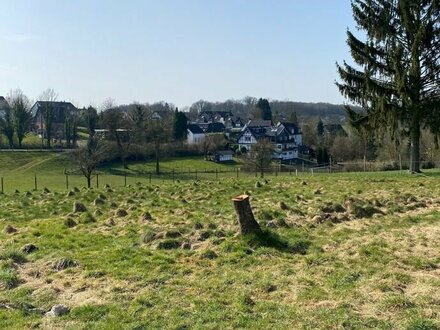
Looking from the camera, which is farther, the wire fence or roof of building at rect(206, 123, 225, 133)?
roof of building at rect(206, 123, 225, 133)

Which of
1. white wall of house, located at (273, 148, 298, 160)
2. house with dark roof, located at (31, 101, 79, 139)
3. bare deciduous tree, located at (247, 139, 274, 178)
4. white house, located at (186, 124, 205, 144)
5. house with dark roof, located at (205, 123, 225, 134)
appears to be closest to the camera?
bare deciduous tree, located at (247, 139, 274, 178)

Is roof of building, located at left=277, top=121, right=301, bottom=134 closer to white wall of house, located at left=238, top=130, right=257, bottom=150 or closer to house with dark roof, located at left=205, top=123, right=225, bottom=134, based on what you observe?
white wall of house, located at left=238, top=130, right=257, bottom=150

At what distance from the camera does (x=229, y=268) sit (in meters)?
7.38

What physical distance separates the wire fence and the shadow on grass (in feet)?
53.8

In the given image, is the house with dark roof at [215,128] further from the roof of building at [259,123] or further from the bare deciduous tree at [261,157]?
the bare deciduous tree at [261,157]

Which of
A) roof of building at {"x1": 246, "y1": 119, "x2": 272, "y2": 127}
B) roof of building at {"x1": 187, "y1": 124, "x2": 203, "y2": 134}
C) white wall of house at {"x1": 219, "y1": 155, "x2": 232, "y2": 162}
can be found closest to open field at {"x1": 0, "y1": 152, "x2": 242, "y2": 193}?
white wall of house at {"x1": 219, "y1": 155, "x2": 232, "y2": 162}

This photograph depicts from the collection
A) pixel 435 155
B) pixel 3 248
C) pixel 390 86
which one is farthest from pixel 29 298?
pixel 435 155

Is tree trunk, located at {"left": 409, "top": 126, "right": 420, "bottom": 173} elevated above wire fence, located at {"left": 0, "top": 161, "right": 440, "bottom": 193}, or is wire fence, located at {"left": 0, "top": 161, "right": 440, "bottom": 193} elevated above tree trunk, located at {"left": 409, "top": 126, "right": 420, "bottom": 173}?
tree trunk, located at {"left": 409, "top": 126, "right": 420, "bottom": 173}

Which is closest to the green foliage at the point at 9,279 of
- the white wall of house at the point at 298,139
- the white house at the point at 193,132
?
the white house at the point at 193,132

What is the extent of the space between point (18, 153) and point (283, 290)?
68.5 metres

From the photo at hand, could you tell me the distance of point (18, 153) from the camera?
2645 inches

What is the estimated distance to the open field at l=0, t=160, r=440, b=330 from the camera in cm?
552

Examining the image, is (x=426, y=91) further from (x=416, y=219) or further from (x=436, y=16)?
(x=416, y=219)

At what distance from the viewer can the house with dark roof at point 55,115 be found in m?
82.8
